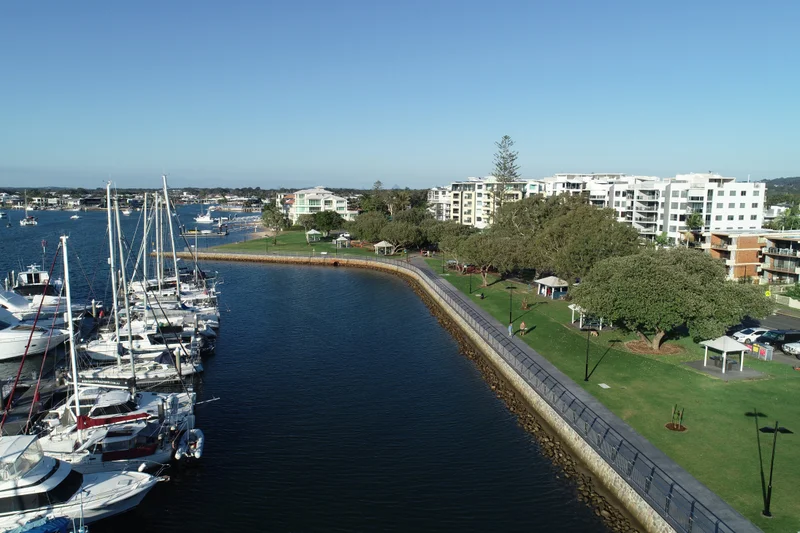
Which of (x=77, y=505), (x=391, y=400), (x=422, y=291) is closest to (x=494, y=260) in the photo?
(x=422, y=291)

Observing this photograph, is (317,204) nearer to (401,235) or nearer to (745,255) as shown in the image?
(401,235)

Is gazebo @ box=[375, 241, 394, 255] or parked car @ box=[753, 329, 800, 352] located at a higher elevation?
gazebo @ box=[375, 241, 394, 255]

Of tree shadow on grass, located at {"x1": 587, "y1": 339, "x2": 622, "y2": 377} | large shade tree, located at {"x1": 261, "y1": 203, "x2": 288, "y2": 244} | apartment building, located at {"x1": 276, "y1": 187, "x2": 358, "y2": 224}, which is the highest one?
apartment building, located at {"x1": 276, "y1": 187, "x2": 358, "y2": 224}

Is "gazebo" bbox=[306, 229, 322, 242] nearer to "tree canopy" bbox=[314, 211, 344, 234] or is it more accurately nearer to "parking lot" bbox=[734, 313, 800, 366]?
"tree canopy" bbox=[314, 211, 344, 234]

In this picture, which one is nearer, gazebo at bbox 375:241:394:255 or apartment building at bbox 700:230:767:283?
apartment building at bbox 700:230:767:283

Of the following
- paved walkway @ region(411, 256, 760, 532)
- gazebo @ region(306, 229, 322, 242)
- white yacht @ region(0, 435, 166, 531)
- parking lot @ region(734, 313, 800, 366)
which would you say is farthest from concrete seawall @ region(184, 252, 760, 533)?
gazebo @ region(306, 229, 322, 242)

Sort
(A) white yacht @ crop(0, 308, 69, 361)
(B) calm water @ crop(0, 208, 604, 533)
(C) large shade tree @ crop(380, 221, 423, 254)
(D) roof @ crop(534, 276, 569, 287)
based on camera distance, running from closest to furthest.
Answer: (B) calm water @ crop(0, 208, 604, 533)
(A) white yacht @ crop(0, 308, 69, 361)
(D) roof @ crop(534, 276, 569, 287)
(C) large shade tree @ crop(380, 221, 423, 254)

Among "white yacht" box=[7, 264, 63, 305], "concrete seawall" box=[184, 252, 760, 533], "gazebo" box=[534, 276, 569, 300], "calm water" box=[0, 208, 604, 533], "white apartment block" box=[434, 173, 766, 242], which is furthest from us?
"white apartment block" box=[434, 173, 766, 242]

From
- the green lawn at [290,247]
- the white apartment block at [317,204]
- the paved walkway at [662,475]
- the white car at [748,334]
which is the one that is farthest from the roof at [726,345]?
the white apartment block at [317,204]
